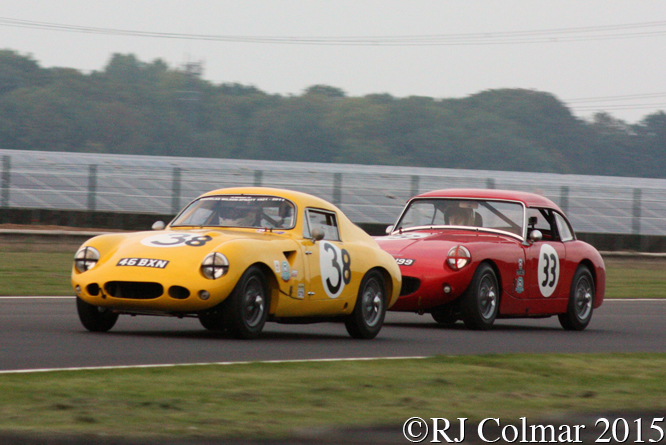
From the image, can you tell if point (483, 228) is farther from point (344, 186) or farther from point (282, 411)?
point (344, 186)

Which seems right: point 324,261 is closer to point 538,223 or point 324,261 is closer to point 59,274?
point 538,223

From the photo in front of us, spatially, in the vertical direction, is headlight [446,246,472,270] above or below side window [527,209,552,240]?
below

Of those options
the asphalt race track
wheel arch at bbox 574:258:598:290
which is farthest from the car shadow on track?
wheel arch at bbox 574:258:598:290

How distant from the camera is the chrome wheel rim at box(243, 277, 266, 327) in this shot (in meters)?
10.5

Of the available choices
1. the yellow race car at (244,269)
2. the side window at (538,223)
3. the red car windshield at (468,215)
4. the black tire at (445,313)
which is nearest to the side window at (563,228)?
the side window at (538,223)

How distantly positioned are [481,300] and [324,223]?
237cm

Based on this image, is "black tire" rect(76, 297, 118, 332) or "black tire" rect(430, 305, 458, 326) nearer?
"black tire" rect(76, 297, 118, 332)

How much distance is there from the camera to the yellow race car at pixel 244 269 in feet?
33.7

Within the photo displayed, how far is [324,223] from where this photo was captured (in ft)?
39.9

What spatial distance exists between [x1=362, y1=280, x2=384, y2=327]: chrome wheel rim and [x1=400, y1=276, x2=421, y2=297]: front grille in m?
1.12

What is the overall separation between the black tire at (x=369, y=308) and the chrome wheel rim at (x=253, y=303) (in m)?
1.46

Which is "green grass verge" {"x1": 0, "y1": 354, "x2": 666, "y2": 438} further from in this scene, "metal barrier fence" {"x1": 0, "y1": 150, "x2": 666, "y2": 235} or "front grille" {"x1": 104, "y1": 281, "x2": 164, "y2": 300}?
"metal barrier fence" {"x1": 0, "y1": 150, "x2": 666, "y2": 235}

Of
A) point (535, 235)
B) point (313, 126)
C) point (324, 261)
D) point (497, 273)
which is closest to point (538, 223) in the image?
point (535, 235)

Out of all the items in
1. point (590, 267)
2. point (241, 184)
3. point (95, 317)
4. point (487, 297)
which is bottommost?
point (95, 317)
